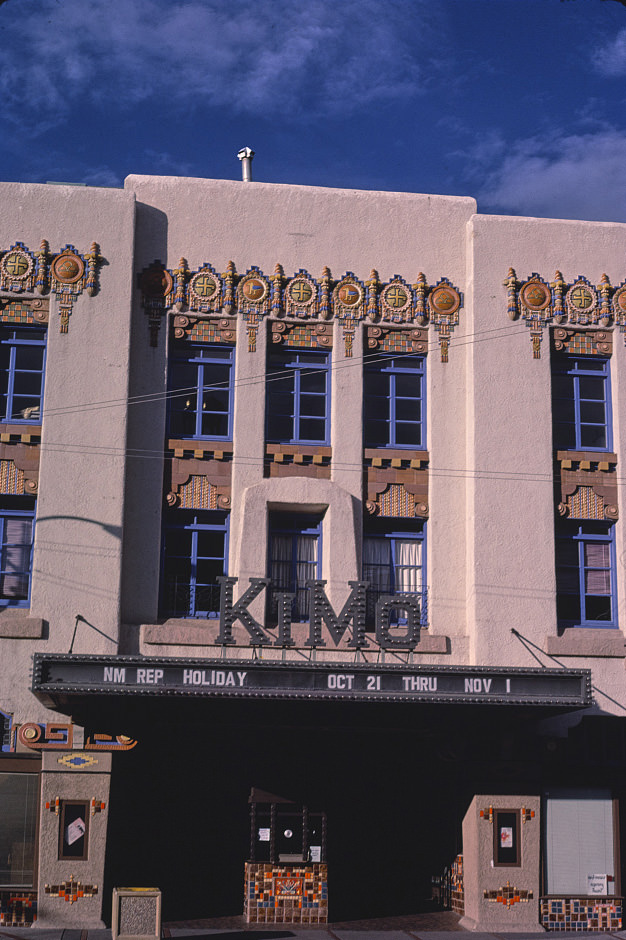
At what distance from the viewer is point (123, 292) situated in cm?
2244

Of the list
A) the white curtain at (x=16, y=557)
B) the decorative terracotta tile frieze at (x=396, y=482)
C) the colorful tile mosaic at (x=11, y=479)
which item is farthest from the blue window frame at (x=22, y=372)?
the decorative terracotta tile frieze at (x=396, y=482)

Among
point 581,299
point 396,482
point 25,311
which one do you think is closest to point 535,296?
point 581,299

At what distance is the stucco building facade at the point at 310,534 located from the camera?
68.4 feet

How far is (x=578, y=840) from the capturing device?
2155 centimetres

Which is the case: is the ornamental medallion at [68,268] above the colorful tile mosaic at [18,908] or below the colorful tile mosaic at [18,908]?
above

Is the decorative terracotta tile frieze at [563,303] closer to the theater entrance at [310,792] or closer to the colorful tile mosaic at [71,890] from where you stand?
the theater entrance at [310,792]

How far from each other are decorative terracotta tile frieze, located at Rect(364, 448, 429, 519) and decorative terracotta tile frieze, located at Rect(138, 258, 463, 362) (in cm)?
218

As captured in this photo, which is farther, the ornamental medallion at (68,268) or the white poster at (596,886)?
the ornamental medallion at (68,268)

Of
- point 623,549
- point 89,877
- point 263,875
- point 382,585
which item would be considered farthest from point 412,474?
point 89,877

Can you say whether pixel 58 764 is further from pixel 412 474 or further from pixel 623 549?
pixel 623 549

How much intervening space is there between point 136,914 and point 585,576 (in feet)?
34.9

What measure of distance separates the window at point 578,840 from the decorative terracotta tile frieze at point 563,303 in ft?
28.5

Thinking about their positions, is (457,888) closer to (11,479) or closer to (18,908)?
(18,908)

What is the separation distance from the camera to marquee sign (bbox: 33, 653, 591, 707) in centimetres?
1880
